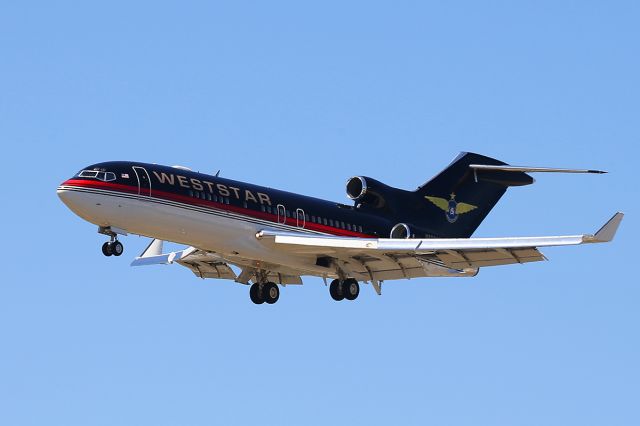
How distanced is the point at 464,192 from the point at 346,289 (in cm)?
618

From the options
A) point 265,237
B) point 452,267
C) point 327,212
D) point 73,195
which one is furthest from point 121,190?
point 452,267

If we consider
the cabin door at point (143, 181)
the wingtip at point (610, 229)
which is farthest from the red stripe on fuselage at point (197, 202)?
the wingtip at point (610, 229)

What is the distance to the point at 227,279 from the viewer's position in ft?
152

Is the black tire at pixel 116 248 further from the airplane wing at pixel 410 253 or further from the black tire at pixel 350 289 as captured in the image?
the black tire at pixel 350 289

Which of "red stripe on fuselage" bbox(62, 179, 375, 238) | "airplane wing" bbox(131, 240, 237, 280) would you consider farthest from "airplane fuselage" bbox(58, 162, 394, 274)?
"airplane wing" bbox(131, 240, 237, 280)

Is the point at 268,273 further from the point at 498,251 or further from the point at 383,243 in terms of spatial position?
the point at 498,251

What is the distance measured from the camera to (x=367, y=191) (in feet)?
145

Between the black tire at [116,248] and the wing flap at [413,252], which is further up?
the black tire at [116,248]

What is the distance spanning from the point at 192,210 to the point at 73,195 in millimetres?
3334

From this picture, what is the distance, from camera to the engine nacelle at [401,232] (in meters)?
43.9

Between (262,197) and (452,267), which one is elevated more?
(262,197)

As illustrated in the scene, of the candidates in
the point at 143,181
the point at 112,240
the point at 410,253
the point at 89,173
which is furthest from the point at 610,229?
the point at 89,173

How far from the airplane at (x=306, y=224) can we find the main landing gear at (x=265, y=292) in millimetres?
31

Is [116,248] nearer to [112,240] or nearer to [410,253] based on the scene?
[112,240]
